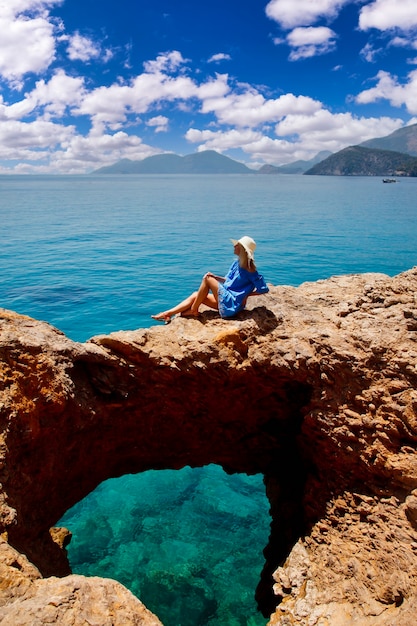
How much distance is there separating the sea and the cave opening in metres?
0.02

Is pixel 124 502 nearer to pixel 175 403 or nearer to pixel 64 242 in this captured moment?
pixel 175 403

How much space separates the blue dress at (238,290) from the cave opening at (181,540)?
5705 mm

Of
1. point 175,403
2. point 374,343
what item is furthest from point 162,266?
point 374,343

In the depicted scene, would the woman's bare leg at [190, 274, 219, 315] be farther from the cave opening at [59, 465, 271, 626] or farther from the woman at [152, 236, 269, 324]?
the cave opening at [59, 465, 271, 626]

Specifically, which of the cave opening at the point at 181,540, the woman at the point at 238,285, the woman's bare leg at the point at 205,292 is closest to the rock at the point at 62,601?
the woman at the point at 238,285

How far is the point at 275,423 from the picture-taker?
8273 millimetres

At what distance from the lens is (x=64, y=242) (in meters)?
35.6

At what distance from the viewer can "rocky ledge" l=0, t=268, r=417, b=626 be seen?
19.2 ft

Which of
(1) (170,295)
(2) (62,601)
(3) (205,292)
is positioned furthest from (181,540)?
(1) (170,295)

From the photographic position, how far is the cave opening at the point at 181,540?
8523 millimetres

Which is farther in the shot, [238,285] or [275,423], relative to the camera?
[275,423]

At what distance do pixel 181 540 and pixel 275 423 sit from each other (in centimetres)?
394

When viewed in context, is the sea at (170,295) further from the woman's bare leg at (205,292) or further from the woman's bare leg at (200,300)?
the woman's bare leg at (205,292)

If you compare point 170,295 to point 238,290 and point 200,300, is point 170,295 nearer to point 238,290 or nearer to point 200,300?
point 200,300
